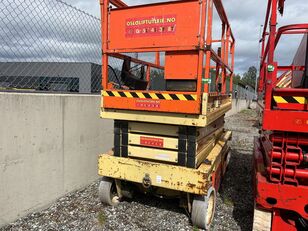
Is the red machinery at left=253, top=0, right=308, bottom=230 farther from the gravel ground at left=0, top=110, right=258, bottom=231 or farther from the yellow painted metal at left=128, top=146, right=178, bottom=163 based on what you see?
the yellow painted metal at left=128, top=146, right=178, bottom=163

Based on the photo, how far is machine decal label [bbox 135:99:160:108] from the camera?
3.09 m

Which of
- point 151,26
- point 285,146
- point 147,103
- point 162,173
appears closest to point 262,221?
point 285,146

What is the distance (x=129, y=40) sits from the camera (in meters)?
3.27

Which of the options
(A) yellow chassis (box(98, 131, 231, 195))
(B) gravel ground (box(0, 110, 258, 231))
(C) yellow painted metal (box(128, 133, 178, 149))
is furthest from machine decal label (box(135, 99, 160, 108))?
(B) gravel ground (box(0, 110, 258, 231))

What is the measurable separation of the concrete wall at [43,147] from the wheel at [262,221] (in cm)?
265

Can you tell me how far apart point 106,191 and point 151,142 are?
3.32 feet

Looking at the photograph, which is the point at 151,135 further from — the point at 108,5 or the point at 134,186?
the point at 108,5

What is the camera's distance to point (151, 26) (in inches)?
123

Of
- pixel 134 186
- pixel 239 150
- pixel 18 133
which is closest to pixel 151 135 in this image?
pixel 134 186

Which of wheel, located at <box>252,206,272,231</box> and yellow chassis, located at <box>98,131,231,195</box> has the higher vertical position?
yellow chassis, located at <box>98,131,231,195</box>

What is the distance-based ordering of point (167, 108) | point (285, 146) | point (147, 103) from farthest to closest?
1. point (147, 103)
2. point (167, 108)
3. point (285, 146)

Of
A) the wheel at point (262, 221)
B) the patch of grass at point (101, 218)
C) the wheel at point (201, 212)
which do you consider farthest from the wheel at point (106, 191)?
the wheel at point (262, 221)

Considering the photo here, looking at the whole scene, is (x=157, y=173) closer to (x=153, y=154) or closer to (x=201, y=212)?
(x=153, y=154)

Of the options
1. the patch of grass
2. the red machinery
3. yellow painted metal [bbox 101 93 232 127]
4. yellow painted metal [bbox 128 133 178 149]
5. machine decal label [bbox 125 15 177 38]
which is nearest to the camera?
the red machinery
